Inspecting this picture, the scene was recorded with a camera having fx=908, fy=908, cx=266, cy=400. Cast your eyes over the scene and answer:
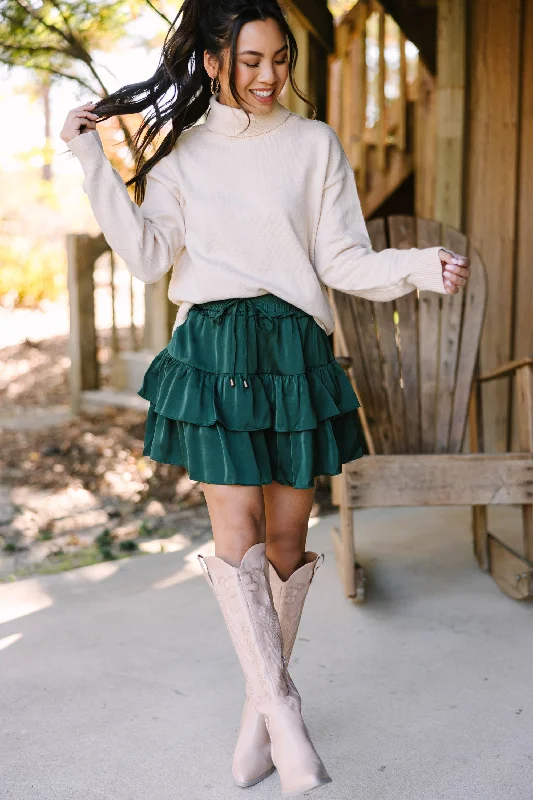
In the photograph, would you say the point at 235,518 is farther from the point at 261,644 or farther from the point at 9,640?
the point at 9,640

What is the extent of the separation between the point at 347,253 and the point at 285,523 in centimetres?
56

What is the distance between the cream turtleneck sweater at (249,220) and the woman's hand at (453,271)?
12mm

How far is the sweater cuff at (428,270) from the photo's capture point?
1.71m

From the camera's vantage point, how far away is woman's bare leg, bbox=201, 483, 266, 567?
5.57ft

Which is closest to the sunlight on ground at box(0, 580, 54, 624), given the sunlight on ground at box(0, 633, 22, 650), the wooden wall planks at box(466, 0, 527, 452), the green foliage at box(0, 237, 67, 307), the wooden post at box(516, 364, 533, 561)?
the sunlight on ground at box(0, 633, 22, 650)

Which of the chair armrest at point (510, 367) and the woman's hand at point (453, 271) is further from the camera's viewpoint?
the chair armrest at point (510, 367)

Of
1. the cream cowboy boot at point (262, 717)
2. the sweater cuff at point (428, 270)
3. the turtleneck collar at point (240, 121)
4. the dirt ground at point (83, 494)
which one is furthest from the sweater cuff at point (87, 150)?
the dirt ground at point (83, 494)

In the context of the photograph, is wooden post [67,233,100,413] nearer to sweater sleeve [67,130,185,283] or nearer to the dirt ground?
the dirt ground

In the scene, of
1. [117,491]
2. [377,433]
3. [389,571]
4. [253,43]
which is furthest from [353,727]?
[117,491]

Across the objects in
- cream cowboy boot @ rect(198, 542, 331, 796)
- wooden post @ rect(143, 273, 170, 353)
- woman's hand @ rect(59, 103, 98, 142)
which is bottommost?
cream cowboy boot @ rect(198, 542, 331, 796)

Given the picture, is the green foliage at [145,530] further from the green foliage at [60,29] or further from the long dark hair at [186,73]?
the long dark hair at [186,73]

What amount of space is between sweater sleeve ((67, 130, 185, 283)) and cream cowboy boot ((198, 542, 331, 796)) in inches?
23.1

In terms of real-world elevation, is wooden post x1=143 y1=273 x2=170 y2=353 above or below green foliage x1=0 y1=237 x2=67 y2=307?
below

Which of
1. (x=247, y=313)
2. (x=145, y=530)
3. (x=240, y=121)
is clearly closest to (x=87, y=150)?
(x=240, y=121)
